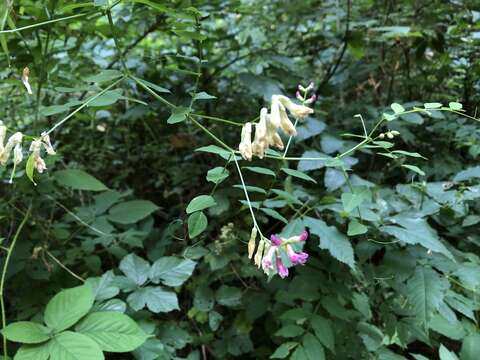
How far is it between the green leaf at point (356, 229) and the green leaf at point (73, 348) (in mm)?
623

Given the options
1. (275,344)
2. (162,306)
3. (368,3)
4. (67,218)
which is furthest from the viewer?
(368,3)

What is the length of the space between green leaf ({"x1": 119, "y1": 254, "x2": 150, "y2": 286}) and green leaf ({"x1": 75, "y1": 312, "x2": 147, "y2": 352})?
186mm

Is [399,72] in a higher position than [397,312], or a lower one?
higher

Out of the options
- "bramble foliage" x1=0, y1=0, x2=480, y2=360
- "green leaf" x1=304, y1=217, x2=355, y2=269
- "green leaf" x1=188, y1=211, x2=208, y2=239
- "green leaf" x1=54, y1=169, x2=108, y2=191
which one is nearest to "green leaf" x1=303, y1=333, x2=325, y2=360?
"bramble foliage" x1=0, y1=0, x2=480, y2=360

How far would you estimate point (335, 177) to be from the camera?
134cm

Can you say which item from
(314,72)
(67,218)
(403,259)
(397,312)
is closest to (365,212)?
(403,259)

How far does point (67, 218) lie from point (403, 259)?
3.79 feet

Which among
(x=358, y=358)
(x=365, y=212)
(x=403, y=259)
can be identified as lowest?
(x=358, y=358)

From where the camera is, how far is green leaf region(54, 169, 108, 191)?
4.17 ft

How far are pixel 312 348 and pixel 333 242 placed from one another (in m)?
0.28

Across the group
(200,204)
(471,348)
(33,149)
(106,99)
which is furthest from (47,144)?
(471,348)

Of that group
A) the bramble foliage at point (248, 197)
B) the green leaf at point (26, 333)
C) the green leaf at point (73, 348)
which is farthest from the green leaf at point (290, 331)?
the green leaf at point (26, 333)

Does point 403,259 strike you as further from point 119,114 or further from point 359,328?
point 119,114

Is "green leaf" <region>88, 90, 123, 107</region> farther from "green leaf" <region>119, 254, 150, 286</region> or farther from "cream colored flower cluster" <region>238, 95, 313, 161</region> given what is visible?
"green leaf" <region>119, 254, 150, 286</region>
